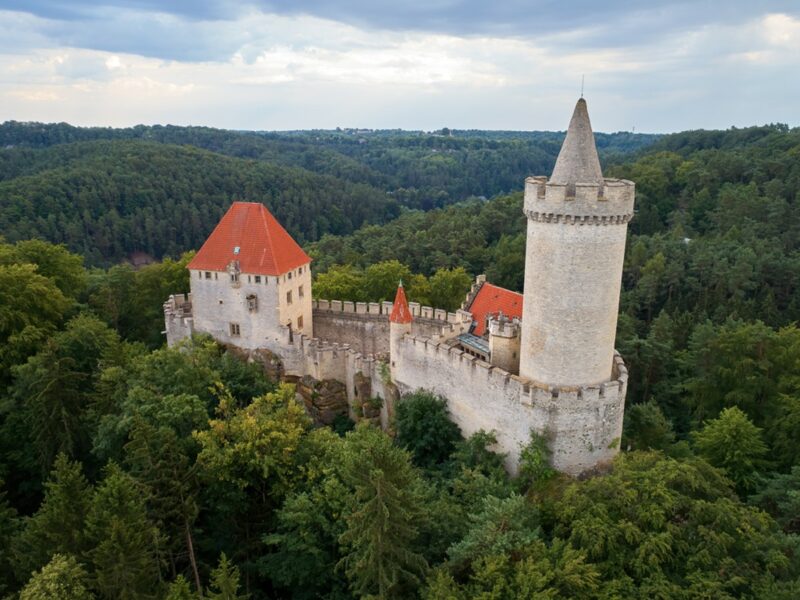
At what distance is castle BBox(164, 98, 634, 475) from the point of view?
23.3 m

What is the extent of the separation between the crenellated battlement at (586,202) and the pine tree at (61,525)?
18.6 meters

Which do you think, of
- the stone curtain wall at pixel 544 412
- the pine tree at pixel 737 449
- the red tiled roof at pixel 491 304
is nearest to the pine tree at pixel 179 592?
the stone curtain wall at pixel 544 412

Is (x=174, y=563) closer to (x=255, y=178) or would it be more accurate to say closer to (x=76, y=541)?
(x=76, y=541)

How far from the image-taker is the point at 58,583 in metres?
17.0

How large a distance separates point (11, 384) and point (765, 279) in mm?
59693

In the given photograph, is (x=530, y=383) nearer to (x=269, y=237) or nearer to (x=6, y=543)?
(x=269, y=237)

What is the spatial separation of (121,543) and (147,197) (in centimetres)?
10885

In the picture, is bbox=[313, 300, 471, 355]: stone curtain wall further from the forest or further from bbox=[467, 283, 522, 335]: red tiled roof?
the forest

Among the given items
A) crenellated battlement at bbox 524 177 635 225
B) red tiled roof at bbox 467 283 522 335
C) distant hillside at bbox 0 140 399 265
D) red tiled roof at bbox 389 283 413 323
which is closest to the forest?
red tiled roof at bbox 389 283 413 323

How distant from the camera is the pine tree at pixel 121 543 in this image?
17.4 meters

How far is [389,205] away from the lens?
15800cm

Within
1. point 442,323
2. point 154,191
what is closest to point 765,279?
point 442,323

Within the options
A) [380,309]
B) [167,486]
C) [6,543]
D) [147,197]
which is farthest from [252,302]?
[147,197]

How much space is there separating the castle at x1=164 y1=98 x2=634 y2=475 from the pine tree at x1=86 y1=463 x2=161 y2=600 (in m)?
13.8
